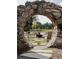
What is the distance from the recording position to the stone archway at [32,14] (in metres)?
1.48

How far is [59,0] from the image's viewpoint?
4.79ft

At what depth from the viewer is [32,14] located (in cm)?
150

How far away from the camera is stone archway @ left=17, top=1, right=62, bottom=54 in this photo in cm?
148

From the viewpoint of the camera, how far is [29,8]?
1.49 metres

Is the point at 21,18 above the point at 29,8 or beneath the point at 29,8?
beneath
